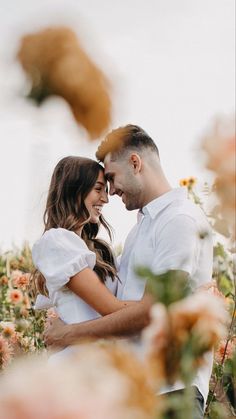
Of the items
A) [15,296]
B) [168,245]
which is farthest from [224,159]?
[15,296]

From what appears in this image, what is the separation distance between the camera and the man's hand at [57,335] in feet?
5.28

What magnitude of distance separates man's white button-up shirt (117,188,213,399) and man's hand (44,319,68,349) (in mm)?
145

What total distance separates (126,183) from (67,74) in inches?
58.6

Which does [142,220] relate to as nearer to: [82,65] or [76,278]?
[76,278]

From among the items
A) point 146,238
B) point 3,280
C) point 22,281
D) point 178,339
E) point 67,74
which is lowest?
point 3,280

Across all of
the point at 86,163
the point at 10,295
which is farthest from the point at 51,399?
the point at 10,295

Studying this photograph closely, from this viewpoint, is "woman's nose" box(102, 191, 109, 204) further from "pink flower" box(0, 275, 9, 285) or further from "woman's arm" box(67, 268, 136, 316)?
"pink flower" box(0, 275, 9, 285)

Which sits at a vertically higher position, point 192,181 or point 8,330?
point 192,181

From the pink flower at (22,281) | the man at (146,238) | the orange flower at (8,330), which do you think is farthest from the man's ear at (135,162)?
the pink flower at (22,281)

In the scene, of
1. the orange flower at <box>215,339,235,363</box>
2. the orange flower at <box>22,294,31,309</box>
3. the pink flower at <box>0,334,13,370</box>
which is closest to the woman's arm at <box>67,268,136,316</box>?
the orange flower at <box>215,339,235,363</box>

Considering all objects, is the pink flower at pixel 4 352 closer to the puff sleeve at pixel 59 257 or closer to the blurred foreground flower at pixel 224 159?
the puff sleeve at pixel 59 257

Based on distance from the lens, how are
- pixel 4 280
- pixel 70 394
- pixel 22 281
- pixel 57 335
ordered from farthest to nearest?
pixel 4 280 < pixel 22 281 < pixel 57 335 < pixel 70 394

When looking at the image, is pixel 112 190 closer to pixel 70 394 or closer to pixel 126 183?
pixel 126 183

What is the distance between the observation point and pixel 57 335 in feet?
5.34
